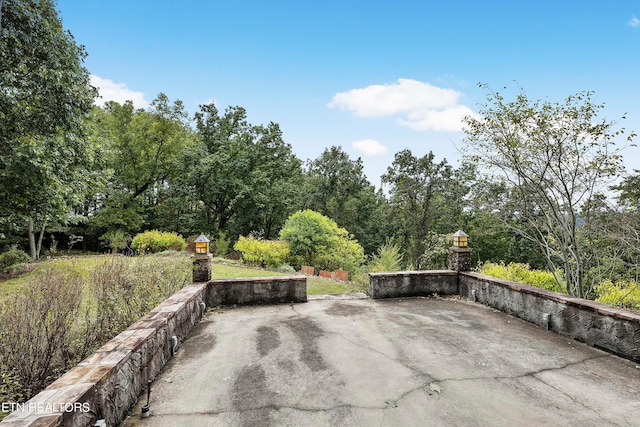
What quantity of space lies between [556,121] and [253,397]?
5.64 metres

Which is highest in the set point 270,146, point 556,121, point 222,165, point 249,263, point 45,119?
point 270,146

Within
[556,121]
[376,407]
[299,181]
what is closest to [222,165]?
[299,181]

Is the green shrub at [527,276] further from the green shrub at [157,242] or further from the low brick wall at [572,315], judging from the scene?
the green shrub at [157,242]

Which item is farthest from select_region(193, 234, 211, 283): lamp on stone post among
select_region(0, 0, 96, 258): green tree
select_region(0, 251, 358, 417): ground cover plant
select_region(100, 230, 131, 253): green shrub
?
select_region(100, 230, 131, 253): green shrub

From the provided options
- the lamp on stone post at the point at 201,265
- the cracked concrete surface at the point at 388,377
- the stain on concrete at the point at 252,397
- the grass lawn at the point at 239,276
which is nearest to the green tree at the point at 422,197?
the grass lawn at the point at 239,276

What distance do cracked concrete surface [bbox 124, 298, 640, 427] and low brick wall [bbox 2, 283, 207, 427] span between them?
0.17 meters

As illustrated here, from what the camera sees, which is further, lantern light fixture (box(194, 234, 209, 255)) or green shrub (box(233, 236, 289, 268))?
green shrub (box(233, 236, 289, 268))

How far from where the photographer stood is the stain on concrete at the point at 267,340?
348 cm

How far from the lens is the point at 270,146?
63.9ft

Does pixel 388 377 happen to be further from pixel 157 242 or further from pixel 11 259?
pixel 157 242

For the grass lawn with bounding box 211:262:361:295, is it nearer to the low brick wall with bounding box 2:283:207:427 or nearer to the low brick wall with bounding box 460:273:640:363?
the low brick wall with bounding box 460:273:640:363

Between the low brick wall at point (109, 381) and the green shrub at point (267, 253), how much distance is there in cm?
795

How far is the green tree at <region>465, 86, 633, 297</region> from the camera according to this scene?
468 centimetres

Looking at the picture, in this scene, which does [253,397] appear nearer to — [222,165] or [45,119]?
[45,119]
